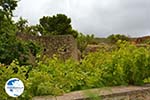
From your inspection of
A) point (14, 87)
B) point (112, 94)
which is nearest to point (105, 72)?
point (112, 94)

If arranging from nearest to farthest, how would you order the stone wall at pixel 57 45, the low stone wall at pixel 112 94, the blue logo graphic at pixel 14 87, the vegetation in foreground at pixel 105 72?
the blue logo graphic at pixel 14 87, the low stone wall at pixel 112 94, the vegetation in foreground at pixel 105 72, the stone wall at pixel 57 45

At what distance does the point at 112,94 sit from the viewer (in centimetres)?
501

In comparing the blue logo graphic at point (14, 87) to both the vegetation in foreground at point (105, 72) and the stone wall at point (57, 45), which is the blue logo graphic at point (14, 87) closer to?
the vegetation in foreground at point (105, 72)

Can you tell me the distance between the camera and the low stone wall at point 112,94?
4.85m

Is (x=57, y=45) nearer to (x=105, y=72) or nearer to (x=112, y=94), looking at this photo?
(x=105, y=72)

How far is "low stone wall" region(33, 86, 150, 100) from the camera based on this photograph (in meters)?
4.85

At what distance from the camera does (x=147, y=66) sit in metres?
6.04

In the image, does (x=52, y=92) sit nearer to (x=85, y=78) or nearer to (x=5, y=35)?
(x=85, y=78)

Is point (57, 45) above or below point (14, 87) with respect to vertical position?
above

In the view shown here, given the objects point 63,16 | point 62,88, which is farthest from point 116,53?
point 63,16

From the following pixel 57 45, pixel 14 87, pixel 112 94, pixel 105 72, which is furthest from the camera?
pixel 57 45

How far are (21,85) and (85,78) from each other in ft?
6.07

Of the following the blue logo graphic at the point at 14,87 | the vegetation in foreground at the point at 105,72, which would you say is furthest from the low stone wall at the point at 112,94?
the blue logo graphic at the point at 14,87

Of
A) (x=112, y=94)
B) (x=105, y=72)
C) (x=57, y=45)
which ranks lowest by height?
(x=112, y=94)
